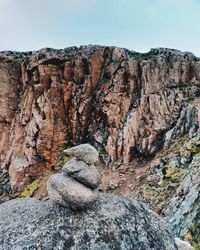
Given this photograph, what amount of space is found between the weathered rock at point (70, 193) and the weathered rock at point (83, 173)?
167 mm

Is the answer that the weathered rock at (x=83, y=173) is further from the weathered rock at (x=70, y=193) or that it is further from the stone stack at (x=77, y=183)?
the weathered rock at (x=70, y=193)

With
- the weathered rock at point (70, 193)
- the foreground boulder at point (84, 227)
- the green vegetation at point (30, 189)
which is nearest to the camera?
the foreground boulder at point (84, 227)

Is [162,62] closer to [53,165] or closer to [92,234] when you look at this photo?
[53,165]

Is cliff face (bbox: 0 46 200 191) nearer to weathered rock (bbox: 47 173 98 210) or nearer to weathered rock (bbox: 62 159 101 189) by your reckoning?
weathered rock (bbox: 62 159 101 189)

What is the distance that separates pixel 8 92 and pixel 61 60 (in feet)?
28.3

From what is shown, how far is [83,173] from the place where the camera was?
1285 centimetres

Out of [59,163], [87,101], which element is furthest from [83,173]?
[87,101]

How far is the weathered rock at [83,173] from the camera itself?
42.0ft

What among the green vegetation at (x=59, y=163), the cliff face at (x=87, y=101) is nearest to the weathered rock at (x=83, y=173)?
the cliff face at (x=87, y=101)

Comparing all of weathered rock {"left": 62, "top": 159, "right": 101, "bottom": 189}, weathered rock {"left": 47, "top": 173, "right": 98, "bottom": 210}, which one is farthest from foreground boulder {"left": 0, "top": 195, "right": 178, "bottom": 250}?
weathered rock {"left": 62, "top": 159, "right": 101, "bottom": 189}

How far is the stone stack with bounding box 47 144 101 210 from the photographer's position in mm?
12276

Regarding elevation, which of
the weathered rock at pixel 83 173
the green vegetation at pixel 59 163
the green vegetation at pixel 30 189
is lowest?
the green vegetation at pixel 30 189

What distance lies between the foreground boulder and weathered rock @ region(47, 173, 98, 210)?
230 mm

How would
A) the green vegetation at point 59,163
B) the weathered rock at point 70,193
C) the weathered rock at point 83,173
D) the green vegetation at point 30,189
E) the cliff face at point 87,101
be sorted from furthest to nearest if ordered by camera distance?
1. the green vegetation at point 59,163
2. the green vegetation at point 30,189
3. the cliff face at point 87,101
4. the weathered rock at point 83,173
5. the weathered rock at point 70,193
